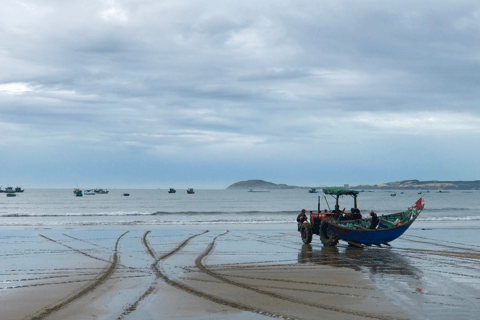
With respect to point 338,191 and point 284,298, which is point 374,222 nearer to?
point 338,191

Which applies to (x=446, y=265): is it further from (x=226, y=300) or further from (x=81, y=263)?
(x=81, y=263)

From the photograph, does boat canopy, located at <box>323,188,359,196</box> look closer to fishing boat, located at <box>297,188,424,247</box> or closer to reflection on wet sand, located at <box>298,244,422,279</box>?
fishing boat, located at <box>297,188,424,247</box>

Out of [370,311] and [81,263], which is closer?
[370,311]

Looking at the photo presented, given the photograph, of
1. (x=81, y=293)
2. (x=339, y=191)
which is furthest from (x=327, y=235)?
(x=81, y=293)

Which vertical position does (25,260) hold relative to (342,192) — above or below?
below

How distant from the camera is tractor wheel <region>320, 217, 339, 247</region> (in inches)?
824

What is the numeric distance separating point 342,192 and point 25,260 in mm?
15807

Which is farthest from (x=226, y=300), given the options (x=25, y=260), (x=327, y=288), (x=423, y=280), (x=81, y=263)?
(x=25, y=260)

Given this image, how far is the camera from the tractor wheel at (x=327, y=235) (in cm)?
2092

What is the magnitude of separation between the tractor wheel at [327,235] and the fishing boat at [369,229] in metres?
0.15

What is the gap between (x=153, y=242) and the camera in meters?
23.7

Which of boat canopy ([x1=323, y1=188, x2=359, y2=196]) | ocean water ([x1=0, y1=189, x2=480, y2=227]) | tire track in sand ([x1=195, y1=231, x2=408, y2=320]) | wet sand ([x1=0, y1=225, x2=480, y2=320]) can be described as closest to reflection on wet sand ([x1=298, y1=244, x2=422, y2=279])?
wet sand ([x1=0, y1=225, x2=480, y2=320])

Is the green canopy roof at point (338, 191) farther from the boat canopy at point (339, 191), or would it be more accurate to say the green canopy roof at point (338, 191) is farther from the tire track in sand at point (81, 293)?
the tire track in sand at point (81, 293)

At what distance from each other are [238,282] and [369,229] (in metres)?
10.0
